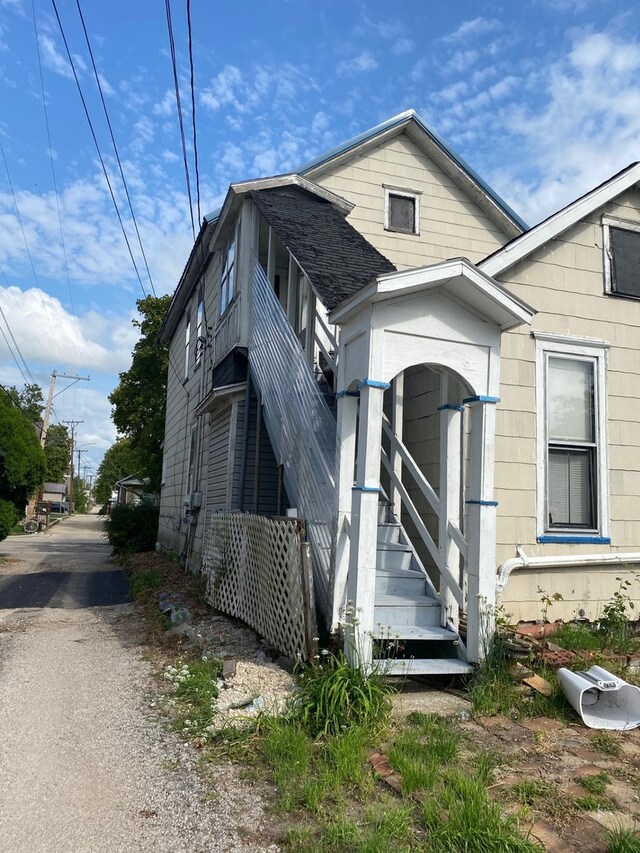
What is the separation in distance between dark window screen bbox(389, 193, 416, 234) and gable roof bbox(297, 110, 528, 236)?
927 millimetres

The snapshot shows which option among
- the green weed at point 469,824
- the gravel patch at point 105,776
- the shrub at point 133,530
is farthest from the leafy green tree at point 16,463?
the green weed at point 469,824

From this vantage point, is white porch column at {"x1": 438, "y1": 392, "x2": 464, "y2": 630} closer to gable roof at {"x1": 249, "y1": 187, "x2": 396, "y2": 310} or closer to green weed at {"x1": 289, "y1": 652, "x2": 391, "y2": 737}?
green weed at {"x1": 289, "y1": 652, "x2": 391, "y2": 737}

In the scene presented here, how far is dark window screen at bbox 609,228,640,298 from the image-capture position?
23.9ft

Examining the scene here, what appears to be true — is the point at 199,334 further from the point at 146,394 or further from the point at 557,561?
the point at 146,394

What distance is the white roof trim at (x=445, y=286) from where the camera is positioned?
4852mm

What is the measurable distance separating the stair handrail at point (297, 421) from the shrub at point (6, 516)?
8778 millimetres

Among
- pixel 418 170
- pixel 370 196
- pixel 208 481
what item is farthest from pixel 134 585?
pixel 418 170

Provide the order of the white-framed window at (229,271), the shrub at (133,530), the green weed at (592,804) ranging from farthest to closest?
the shrub at (133,530) → the white-framed window at (229,271) → the green weed at (592,804)

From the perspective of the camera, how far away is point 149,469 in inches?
1172

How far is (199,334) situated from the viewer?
47.8ft

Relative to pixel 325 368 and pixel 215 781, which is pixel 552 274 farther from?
pixel 215 781

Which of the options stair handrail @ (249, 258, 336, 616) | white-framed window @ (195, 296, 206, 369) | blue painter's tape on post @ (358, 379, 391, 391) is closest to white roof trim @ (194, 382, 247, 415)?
stair handrail @ (249, 258, 336, 616)

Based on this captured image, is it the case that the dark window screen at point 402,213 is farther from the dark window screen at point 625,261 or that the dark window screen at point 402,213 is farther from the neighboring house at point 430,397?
the dark window screen at point 625,261

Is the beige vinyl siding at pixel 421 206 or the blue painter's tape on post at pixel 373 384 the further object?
the beige vinyl siding at pixel 421 206
